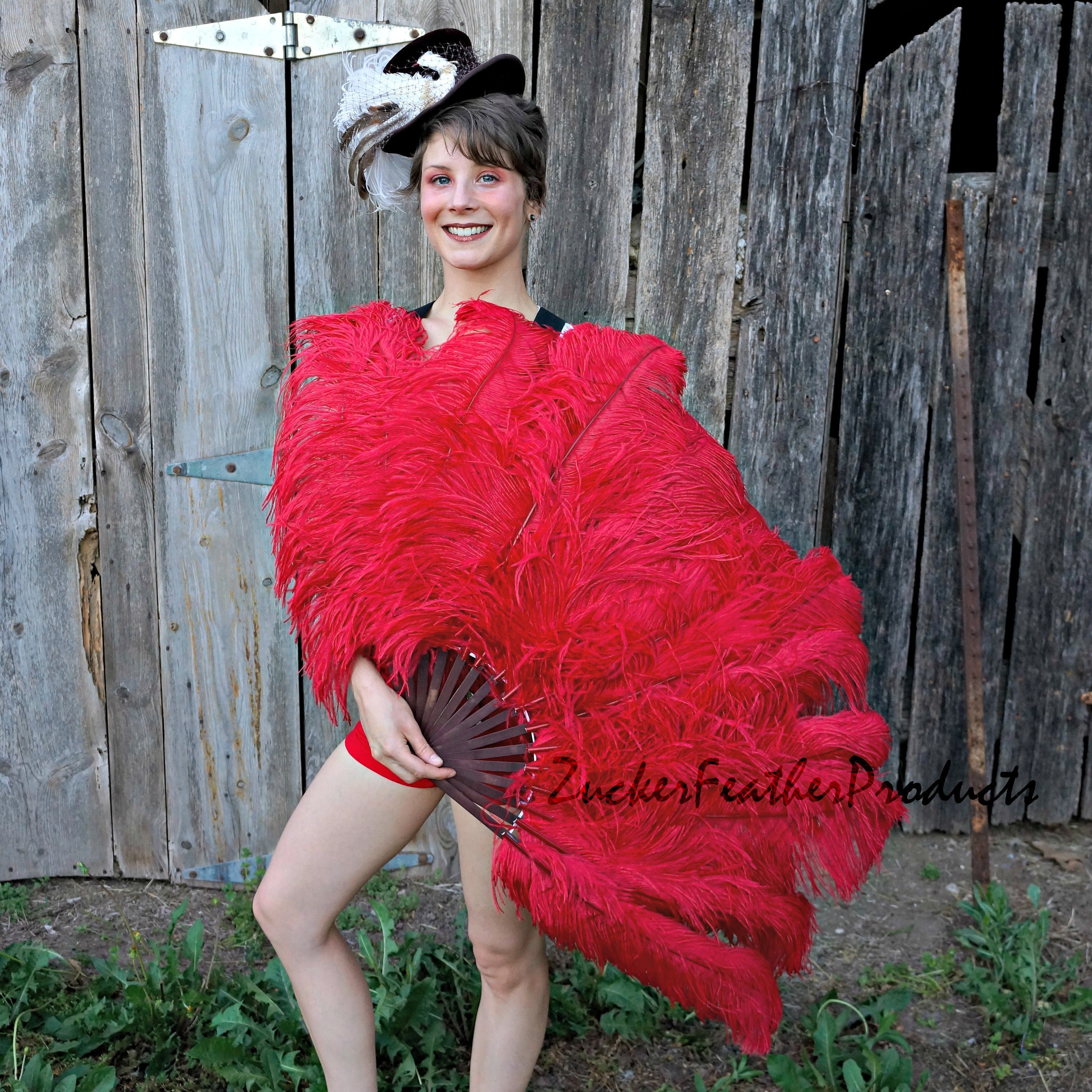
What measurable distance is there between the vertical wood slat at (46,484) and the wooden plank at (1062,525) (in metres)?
2.92

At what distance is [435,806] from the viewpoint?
1857mm

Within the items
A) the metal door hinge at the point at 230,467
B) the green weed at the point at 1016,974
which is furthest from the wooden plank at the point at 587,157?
the green weed at the point at 1016,974

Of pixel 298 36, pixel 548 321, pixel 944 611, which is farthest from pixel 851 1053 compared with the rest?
pixel 298 36

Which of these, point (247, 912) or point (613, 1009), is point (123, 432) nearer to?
point (247, 912)

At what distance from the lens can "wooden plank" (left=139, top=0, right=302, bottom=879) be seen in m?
2.62

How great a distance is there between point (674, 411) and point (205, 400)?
62.6 inches

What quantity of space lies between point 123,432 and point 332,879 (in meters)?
1.65

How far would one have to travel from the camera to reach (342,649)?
169 cm

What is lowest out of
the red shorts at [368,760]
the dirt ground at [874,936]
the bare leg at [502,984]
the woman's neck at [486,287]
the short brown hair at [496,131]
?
the dirt ground at [874,936]

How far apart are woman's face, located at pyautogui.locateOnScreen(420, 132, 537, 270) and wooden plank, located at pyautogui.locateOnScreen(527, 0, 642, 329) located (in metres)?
0.78

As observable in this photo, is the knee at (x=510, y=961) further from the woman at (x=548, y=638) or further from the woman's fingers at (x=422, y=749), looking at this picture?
the woman's fingers at (x=422, y=749)

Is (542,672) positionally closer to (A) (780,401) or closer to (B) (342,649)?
(B) (342,649)

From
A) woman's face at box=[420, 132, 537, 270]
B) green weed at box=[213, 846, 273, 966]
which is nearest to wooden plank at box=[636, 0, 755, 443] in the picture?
woman's face at box=[420, 132, 537, 270]

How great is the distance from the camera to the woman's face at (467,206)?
1.91 m
